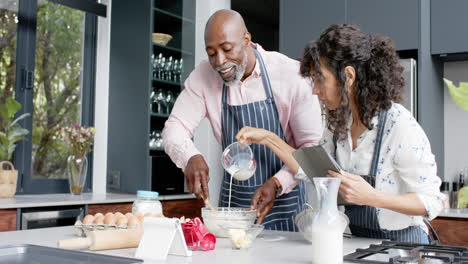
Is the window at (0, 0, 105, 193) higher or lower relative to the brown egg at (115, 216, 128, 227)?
higher


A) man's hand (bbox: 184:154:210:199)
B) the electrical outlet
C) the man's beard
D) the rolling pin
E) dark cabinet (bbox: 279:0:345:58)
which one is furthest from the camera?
the electrical outlet

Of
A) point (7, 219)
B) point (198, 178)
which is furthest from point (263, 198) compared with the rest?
point (7, 219)

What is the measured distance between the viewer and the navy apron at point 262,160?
2.19 m

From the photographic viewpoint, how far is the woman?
1.63 m

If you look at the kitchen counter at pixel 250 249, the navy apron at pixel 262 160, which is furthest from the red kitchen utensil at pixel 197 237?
the navy apron at pixel 262 160

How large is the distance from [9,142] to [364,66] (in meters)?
2.52

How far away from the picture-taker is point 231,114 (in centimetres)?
228

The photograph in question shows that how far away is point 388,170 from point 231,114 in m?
0.79

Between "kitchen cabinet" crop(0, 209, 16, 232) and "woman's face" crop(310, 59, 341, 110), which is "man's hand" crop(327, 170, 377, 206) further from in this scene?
"kitchen cabinet" crop(0, 209, 16, 232)

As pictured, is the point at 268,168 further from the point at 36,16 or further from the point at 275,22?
the point at 275,22

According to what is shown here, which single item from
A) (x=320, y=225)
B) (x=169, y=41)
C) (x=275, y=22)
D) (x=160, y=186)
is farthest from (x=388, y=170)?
(x=275, y=22)

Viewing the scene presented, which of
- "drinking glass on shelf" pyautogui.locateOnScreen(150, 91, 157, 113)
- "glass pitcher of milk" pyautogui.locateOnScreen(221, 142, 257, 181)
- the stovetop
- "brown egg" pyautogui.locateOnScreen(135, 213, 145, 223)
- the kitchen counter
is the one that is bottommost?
the kitchen counter

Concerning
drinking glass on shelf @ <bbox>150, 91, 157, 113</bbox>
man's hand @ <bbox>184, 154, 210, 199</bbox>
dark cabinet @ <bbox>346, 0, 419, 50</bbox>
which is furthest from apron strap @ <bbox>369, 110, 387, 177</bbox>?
drinking glass on shelf @ <bbox>150, 91, 157, 113</bbox>

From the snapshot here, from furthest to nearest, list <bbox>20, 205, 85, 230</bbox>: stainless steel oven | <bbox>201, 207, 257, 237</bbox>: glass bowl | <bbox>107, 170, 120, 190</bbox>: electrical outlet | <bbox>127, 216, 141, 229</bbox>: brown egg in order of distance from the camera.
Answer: <bbox>107, 170, 120, 190</bbox>: electrical outlet
<bbox>20, 205, 85, 230</bbox>: stainless steel oven
<bbox>201, 207, 257, 237</bbox>: glass bowl
<bbox>127, 216, 141, 229</bbox>: brown egg
